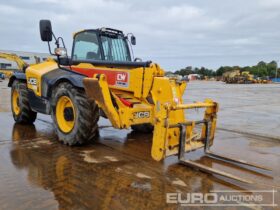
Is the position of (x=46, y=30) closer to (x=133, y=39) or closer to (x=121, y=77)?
(x=121, y=77)

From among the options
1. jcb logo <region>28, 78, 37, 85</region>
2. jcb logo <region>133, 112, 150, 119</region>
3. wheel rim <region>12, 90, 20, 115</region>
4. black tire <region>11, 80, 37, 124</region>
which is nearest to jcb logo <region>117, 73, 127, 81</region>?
jcb logo <region>133, 112, 150, 119</region>

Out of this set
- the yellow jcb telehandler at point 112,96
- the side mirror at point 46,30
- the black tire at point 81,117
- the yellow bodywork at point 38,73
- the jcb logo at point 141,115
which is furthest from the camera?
the yellow bodywork at point 38,73

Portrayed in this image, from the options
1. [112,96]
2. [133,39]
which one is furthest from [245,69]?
[112,96]

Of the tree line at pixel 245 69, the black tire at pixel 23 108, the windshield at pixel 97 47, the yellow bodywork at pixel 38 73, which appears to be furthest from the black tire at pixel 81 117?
the tree line at pixel 245 69

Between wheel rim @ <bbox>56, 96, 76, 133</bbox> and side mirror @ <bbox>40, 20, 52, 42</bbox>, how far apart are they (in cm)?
121

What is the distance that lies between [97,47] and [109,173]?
9.93ft

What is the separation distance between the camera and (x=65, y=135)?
5891 millimetres

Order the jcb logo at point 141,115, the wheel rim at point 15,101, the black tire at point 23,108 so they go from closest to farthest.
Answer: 1. the jcb logo at point 141,115
2. the black tire at point 23,108
3. the wheel rim at point 15,101

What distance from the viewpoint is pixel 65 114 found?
6078 mm

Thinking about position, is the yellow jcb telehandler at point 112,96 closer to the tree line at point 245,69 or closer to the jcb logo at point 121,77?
the jcb logo at point 121,77

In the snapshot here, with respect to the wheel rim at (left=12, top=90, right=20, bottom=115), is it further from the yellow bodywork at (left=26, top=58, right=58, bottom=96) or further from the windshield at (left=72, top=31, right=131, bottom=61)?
the windshield at (left=72, top=31, right=131, bottom=61)

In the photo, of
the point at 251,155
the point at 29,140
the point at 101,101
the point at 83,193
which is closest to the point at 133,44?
the point at 101,101

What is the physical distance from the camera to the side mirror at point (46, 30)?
5.73m

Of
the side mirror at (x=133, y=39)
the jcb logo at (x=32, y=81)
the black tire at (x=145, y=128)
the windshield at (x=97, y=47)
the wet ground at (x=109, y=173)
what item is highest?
the side mirror at (x=133, y=39)
